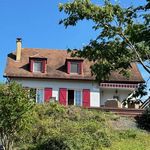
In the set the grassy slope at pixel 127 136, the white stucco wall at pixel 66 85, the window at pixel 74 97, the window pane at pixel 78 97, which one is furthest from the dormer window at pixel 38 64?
the grassy slope at pixel 127 136

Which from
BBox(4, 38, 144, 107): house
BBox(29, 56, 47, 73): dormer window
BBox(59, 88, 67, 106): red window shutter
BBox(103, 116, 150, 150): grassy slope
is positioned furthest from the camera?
BBox(29, 56, 47, 73): dormer window

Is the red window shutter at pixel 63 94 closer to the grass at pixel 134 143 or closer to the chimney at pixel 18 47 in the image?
the chimney at pixel 18 47

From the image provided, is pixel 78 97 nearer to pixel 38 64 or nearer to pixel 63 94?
pixel 63 94

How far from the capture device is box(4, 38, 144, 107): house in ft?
170

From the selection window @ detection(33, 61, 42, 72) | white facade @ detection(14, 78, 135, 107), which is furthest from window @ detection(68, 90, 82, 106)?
window @ detection(33, 61, 42, 72)

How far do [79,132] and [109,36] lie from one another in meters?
10.1

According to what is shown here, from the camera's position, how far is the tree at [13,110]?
24.1 metres

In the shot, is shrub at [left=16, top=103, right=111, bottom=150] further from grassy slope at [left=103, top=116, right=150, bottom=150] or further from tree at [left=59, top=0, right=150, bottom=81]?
tree at [left=59, top=0, right=150, bottom=81]

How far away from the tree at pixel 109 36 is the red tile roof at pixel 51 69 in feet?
96.6

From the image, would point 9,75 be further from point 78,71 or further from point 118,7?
point 118,7

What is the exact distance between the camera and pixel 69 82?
5250 centimetres

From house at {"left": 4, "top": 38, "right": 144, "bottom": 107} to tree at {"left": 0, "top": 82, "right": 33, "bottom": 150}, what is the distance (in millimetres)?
25836

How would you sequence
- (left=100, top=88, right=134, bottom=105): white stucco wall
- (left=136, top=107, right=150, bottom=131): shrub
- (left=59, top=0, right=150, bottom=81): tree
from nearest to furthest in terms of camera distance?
1. (left=59, top=0, right=150, bottom=81): tree
2. (left=136, top=107, right=150, bottom=131): shrub
3. (left=100, top=88, right=134, bottom=105): white stucco wall

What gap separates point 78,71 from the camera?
53500mm
